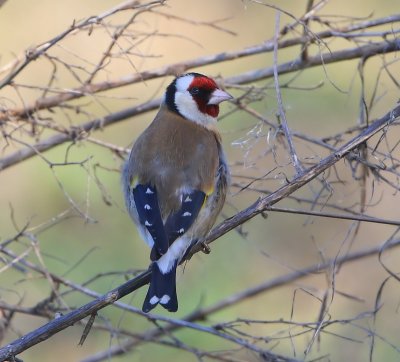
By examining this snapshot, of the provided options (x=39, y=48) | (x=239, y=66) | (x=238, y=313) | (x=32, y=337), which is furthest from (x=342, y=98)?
(x=32, y=337)

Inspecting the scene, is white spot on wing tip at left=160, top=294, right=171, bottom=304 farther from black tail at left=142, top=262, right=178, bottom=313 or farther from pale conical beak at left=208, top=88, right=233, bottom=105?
pale conical beak at left=208, top=88, right=233, bottom=105

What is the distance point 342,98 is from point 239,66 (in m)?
0.94

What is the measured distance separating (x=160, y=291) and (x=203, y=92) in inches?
48.9

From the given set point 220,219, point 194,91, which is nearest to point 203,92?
point 194,91

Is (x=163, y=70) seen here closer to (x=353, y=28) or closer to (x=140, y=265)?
(x=353, y=28)

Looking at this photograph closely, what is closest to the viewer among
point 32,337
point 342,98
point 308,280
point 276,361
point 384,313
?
point 32,337

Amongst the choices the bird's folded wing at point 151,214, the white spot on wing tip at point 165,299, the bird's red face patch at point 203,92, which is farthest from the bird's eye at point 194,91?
the white spot on wing tip at point 165,299

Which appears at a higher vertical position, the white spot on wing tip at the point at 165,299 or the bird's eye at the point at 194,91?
the bird's eye at the point at 194,91

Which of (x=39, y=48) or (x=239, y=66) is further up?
(x=239, y=66)

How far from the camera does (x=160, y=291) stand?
297cm

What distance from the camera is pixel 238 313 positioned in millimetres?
5520

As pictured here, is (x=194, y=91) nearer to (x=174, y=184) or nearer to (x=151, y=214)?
(x=174, y=184)

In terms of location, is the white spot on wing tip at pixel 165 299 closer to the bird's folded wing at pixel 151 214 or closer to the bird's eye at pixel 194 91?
the bird's folded wing at pixel 151 214

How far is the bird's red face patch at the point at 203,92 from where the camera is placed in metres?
3.90
